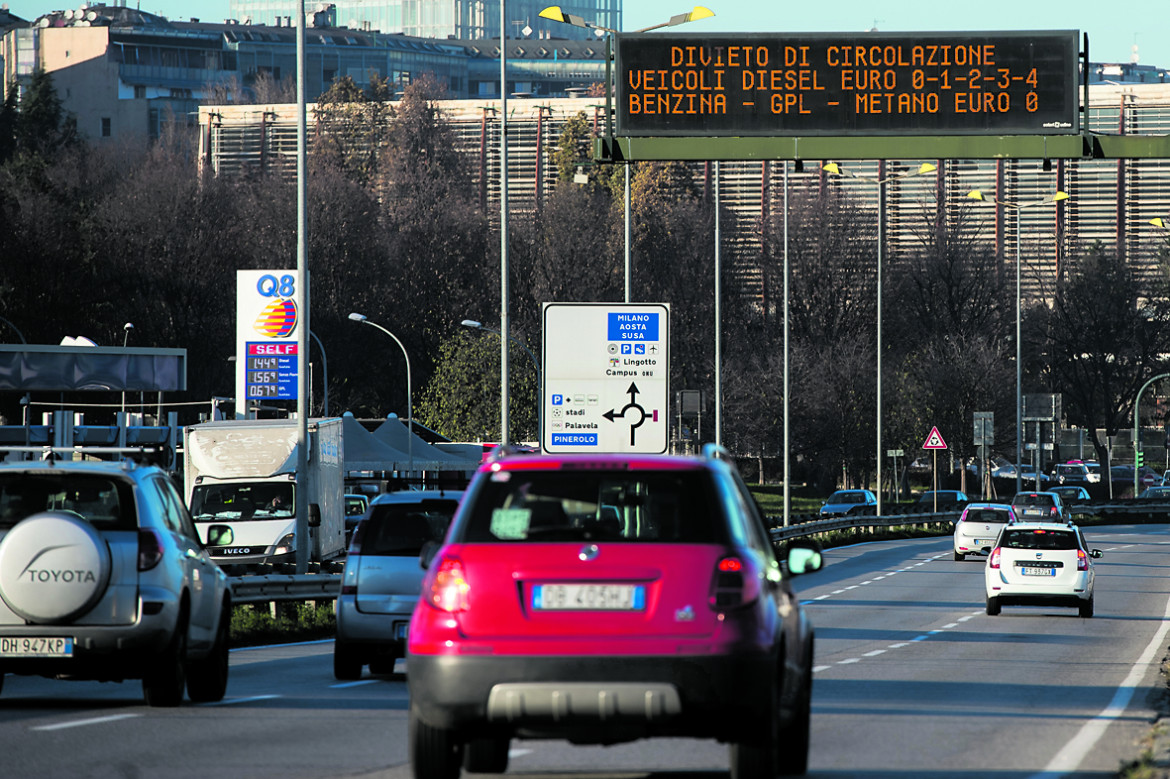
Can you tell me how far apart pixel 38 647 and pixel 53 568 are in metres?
0.55

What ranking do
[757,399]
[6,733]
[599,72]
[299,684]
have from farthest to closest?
1. [599,72]
2. [757,399]
3. [299,684]
4. [6,733]

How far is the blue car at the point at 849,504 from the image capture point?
218 feet

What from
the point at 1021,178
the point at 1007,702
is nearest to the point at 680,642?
the point at 1007,702

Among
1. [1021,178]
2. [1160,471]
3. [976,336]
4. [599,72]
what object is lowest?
[1160,471]

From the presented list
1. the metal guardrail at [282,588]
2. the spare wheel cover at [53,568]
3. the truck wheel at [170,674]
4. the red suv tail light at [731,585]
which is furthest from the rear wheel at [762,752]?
the metal guardrail at [282,588]

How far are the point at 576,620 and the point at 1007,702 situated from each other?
25.0ft

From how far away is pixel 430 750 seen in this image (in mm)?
8906

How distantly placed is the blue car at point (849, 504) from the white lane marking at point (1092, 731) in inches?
1767

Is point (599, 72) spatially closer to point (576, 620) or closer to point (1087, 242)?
point (1087, 242)

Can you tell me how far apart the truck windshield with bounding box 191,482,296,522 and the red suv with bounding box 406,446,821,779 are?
2549 centimetres

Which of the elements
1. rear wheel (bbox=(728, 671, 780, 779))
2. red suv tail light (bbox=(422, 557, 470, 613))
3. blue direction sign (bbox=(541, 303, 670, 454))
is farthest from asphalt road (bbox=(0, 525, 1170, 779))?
blue direction sign (bbox=(541, 303, 670, 454))

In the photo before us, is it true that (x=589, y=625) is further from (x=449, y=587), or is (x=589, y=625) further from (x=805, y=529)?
(x=805, y=529)

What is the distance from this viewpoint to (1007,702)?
1534 cm

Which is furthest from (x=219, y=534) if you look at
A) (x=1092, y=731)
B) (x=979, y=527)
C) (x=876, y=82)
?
(x=979, y=527)
